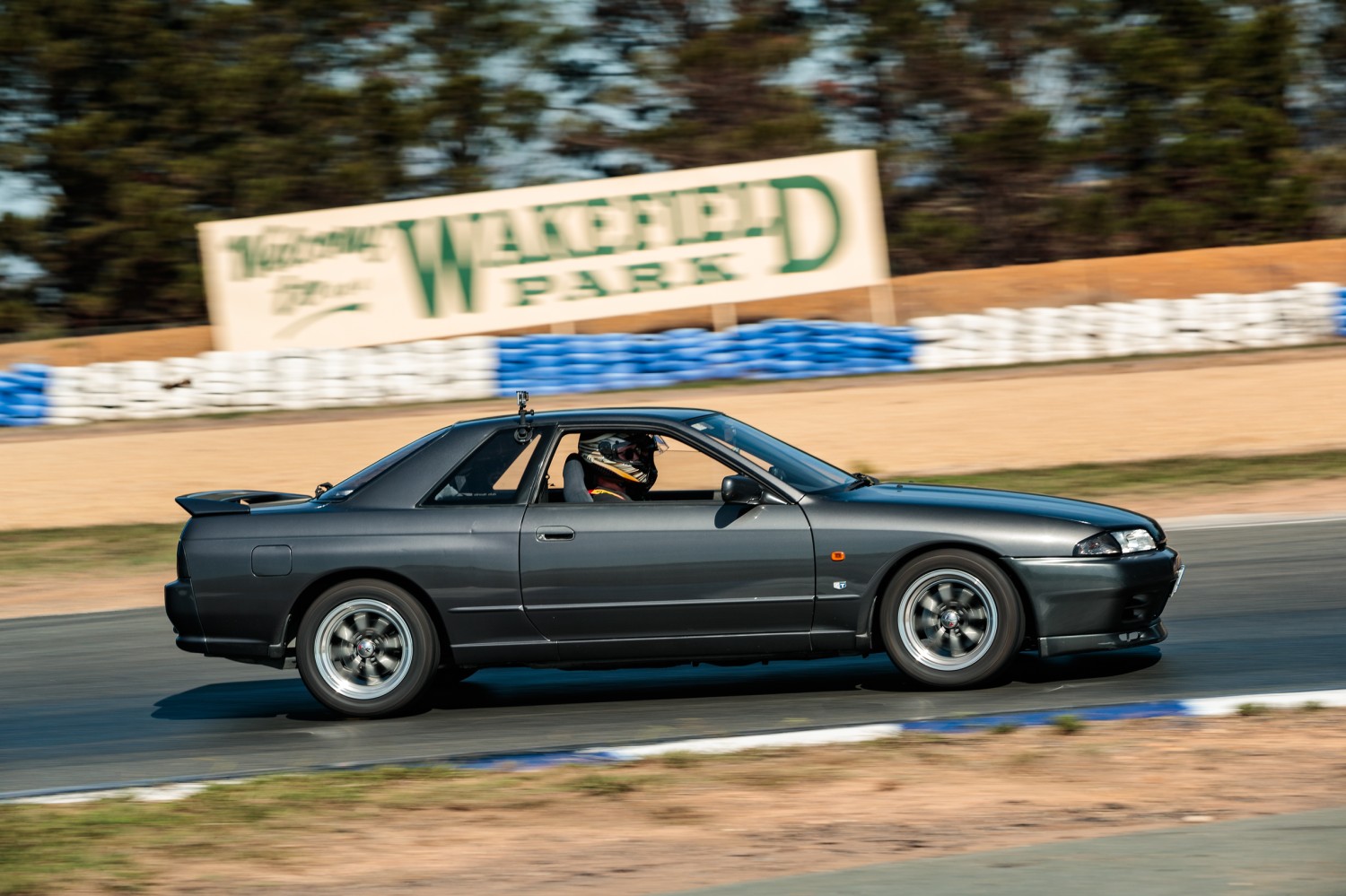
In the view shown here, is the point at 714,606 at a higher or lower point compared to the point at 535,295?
lower

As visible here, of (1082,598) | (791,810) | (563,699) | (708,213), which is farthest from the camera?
(708,213)

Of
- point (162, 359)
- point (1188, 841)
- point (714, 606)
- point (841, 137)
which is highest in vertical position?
point (841, 137)

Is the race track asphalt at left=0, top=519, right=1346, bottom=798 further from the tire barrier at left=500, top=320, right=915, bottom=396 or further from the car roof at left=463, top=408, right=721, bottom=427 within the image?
the tire barrier at left=500, top=320, right=915, bottom=396

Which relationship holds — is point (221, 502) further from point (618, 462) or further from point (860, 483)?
point (860, 483)

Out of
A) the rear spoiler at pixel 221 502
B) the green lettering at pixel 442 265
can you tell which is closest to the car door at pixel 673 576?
the rear spoiler at pixel 221 502

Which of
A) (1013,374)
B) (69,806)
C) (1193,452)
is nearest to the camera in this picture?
(69,806)

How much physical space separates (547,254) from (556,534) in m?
17.5

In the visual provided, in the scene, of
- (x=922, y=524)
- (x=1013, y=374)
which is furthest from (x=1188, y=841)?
(x=1013, y=374)

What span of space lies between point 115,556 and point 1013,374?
1168 cm

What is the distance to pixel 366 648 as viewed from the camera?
7266 millimetres

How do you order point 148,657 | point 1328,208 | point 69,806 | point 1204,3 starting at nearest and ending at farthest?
point 69,806
point 148,657
point 1328,208
point 1204,3

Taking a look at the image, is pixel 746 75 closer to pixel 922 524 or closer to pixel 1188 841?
pixel 922 524

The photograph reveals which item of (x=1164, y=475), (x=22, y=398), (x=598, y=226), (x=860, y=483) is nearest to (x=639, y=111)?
(x=598, y=226)

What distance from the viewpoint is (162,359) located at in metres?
24.2
